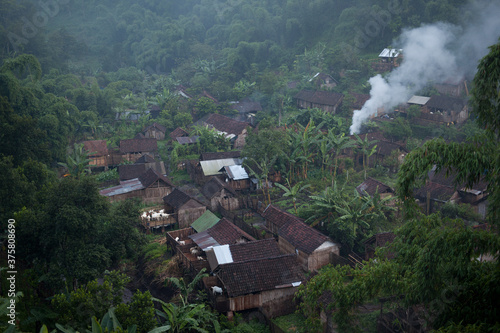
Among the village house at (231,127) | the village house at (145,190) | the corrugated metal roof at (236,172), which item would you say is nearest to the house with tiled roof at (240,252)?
the village house at (145,190)

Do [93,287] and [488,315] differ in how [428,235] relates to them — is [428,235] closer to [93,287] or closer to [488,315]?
[488,315]

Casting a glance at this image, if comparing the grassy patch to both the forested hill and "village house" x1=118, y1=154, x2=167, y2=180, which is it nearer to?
"village house" x1=118, y1=154, x2=167, y2=180

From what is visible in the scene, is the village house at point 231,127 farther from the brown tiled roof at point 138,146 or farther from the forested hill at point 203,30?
the forested hill at point 203,30

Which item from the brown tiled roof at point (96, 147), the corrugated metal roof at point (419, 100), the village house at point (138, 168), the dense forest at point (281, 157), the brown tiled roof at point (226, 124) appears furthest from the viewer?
the brown tiled roof at point (226, 124)

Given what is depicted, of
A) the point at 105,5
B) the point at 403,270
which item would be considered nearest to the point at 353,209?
the point at 403,270

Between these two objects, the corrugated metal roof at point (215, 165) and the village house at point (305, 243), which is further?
the corrugated metal roof at point (215, 165)

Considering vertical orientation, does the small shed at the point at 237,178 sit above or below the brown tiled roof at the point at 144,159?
below

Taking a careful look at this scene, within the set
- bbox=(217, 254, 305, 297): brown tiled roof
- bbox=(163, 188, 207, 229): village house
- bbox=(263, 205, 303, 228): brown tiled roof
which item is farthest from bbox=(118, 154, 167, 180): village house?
bbox=(217, 254, 305, 297): brown tiled roof
